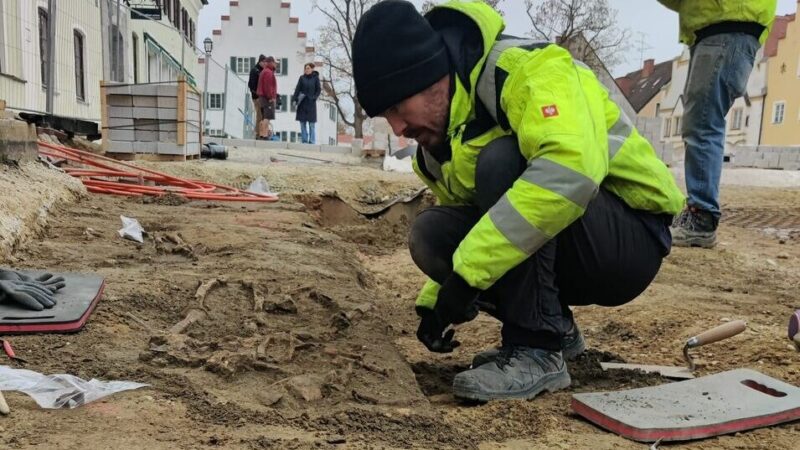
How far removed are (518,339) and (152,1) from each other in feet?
63.6

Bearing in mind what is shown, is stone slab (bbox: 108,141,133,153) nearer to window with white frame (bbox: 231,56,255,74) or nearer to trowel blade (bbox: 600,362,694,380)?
trowel blade (bbox: 600,362,694,380)

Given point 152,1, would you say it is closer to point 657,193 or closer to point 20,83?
point 20,83

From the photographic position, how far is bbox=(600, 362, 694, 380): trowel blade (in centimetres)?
207

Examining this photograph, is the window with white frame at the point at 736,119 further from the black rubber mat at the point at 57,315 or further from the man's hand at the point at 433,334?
the black rubber mat at the point at 57,315

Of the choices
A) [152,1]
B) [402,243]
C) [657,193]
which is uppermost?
[152,1]

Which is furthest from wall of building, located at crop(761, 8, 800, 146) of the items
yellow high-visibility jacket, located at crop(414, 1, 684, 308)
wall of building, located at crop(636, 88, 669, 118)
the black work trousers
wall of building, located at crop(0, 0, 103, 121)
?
yellow high-visibility jacket, located at crop(414, 1, 684, 308)

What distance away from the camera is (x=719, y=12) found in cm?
387

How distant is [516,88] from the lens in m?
1.69

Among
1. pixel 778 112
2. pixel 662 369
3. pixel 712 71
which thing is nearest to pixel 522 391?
pixel 662 369

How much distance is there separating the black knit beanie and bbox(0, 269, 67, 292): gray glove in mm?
1127

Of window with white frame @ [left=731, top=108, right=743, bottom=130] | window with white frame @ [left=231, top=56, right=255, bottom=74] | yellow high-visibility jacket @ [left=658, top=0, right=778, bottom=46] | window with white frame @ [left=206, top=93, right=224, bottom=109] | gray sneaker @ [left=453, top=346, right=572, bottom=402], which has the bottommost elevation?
gray sneaker @ [left=453, top=346, right=572, bottom=402]

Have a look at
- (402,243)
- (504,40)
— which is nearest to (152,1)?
(402,243)

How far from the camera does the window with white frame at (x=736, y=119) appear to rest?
35.9 meters

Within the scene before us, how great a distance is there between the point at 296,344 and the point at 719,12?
→ 3.25m
